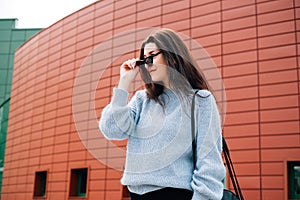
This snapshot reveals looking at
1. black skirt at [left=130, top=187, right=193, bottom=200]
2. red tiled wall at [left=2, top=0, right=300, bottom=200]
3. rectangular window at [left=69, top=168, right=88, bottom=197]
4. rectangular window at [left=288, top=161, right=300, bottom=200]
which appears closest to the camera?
black skirt at [left=130, top=187, right=193, bottom=200]

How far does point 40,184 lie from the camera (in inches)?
580

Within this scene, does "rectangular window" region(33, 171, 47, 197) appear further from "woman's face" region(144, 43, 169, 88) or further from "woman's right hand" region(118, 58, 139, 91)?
"woman's face" region(144, 43, 169, 88)

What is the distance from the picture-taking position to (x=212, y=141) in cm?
155

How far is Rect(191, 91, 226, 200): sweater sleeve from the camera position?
4.96 ft

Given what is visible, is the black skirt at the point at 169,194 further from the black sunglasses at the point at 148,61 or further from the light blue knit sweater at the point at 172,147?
the black sunglasses at the point at 148,61

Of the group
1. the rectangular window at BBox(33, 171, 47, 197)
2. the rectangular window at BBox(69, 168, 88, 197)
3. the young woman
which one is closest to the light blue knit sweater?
the young woman

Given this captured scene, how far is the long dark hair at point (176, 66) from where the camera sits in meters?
1.60

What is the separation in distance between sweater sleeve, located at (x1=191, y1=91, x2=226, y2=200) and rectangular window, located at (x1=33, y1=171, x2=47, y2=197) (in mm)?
13696

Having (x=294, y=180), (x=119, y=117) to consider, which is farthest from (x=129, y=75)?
(x=294, y=180)

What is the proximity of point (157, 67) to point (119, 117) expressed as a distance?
242 millimetres

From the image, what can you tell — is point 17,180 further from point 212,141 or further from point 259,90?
point 212,141

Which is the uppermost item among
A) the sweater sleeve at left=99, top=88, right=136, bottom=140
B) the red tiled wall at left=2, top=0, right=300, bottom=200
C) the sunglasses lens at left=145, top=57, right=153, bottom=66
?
the red tiled wall at left=2, top=0, right=300, bottom=200

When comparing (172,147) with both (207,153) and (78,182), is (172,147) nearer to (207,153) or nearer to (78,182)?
(207,153)

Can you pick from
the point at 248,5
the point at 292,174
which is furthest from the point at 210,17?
the point at 292,174
